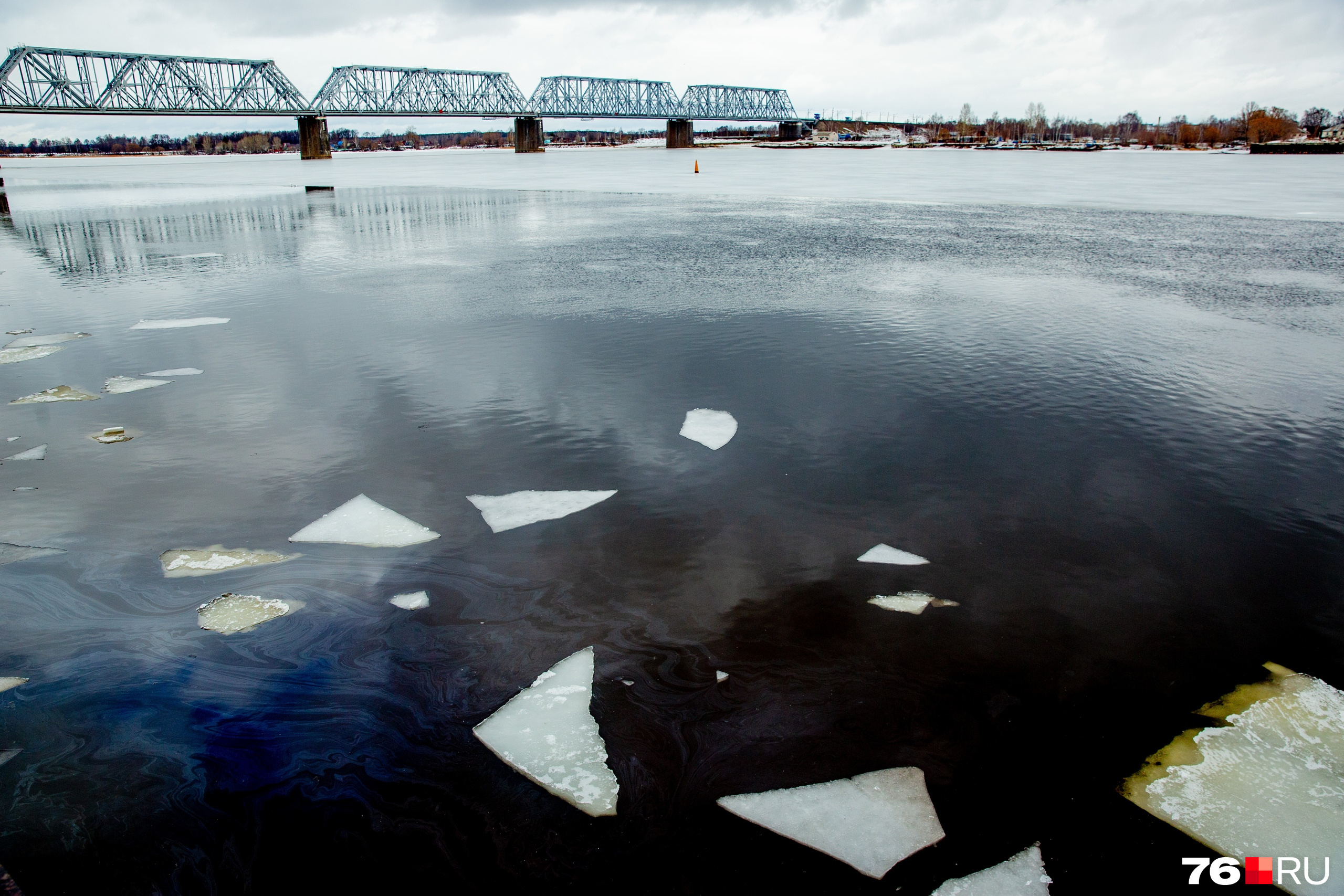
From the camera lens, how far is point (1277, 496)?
15.2ft

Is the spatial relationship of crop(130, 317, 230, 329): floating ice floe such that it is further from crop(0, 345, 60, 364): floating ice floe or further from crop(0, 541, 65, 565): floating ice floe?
crop(0, 541, 65, 565): floating ice floe

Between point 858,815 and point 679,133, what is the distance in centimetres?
15442

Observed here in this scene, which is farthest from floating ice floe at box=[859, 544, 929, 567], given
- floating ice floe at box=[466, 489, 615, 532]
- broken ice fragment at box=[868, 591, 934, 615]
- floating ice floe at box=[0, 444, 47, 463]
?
floating ice floe at box=[0, 444, 47, 463]

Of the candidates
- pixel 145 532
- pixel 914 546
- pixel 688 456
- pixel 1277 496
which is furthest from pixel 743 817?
pixel 1277 496

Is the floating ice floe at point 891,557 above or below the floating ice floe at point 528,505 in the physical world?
below

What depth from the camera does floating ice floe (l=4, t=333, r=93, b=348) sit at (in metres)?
8.02

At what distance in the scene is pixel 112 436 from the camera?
5.64m

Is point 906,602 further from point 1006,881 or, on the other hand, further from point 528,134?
point 528,134

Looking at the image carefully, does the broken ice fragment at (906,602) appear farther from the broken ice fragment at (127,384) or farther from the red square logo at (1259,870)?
the broken ice fragment at (127,384)

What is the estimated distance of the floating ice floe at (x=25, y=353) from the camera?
755 cm

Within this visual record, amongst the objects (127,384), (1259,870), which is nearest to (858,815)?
(1259,870)

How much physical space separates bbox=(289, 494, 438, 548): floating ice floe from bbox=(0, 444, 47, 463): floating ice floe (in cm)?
241

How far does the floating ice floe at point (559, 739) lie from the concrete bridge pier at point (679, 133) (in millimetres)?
151920

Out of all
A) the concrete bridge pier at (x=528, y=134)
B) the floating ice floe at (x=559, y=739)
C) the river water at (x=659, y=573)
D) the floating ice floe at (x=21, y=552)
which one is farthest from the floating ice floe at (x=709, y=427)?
the concrete bridge pier at (x=528, y=134)
